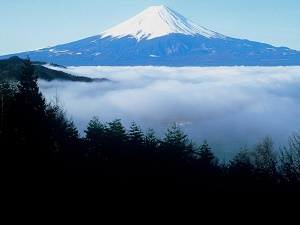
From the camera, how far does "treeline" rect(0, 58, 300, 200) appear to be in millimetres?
27938

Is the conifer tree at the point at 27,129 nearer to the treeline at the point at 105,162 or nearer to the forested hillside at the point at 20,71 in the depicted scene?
the treeline at the point at 105,162

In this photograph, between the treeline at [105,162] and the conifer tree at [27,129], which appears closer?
the treeline at [105,162]

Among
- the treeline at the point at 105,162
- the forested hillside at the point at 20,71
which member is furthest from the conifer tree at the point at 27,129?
the forested hillside at the point at 20,71

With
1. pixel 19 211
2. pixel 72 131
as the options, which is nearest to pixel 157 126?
pixel 72 131

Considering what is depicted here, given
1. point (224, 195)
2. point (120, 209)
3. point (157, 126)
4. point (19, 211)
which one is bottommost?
point (157, 126)

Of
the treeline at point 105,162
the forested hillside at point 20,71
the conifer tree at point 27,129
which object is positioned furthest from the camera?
the forested hillside at point 20,71

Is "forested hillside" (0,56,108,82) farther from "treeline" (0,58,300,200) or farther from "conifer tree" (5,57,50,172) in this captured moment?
"conifer tree" (5,57,50,172)

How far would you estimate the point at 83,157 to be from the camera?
35562 mm

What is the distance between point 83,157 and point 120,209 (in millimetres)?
13013

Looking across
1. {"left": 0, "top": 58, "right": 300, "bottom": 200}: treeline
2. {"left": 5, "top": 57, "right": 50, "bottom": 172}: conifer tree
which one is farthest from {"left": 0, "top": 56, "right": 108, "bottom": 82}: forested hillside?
{"left": 5, "top": 57, "right": 50, "bottom": 172}: conifer tree

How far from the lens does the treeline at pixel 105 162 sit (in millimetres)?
27938

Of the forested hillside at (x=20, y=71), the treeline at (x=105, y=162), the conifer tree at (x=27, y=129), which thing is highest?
the forested hillside at (x=20, y=71)

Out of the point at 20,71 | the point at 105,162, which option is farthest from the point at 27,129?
the point at 20,71

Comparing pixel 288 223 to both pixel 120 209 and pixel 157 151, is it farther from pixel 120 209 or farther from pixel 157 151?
pixel 157 151
